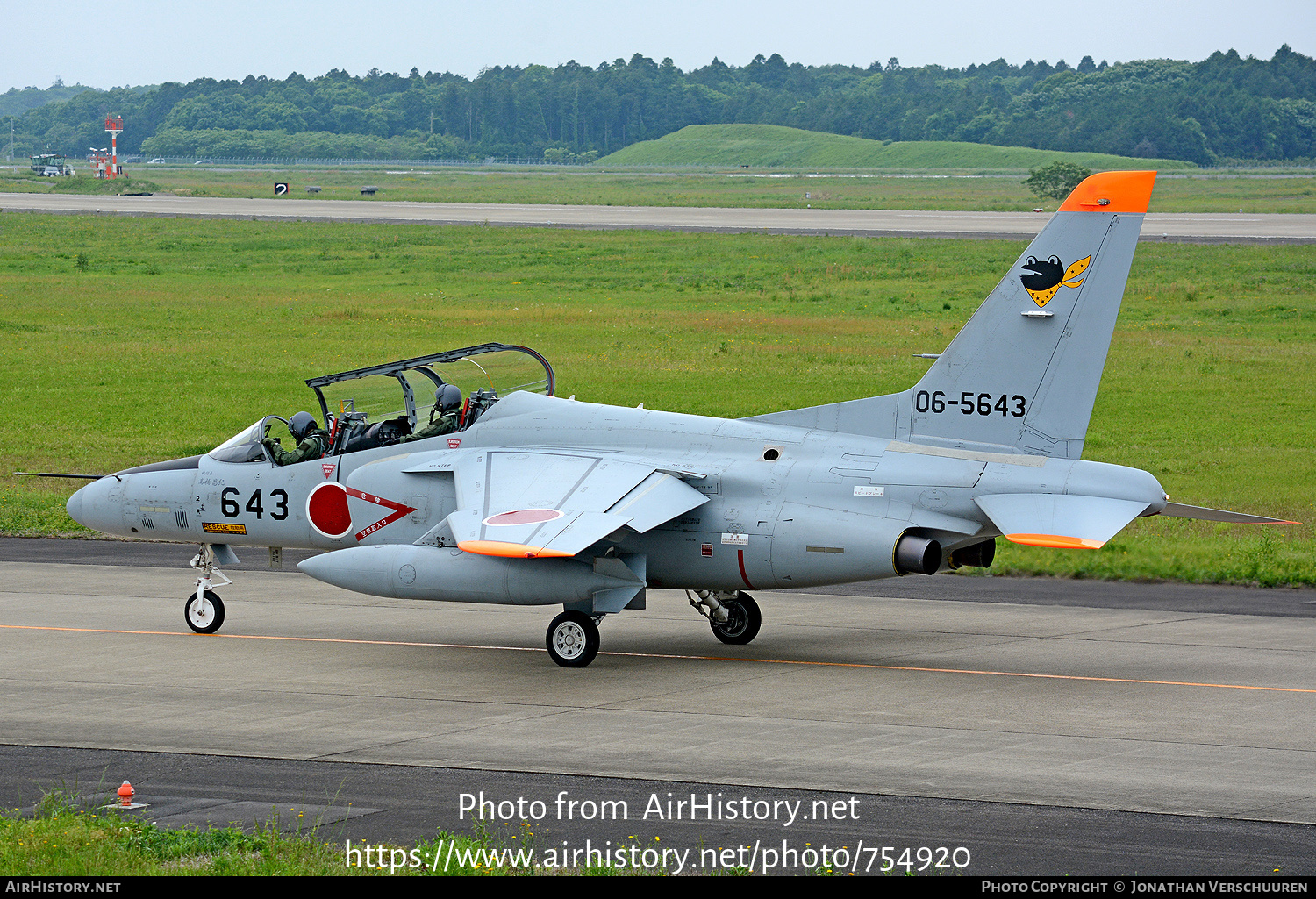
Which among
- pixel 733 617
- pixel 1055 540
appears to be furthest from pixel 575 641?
pixel 1055 540

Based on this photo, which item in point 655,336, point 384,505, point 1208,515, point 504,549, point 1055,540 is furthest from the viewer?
point 655,336

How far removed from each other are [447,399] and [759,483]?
4.06m

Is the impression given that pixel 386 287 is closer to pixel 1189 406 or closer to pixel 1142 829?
pixel 1189 406

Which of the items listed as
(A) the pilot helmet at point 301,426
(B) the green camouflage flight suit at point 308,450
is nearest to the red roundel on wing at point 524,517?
(B) the green camouflage flight suit at point 308,450

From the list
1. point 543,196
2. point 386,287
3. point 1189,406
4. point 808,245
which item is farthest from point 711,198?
point 1189,406

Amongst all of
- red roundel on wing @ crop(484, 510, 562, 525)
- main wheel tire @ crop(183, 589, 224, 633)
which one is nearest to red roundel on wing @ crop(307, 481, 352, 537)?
main wheel tire @ crop(183, 589, 224, 633)

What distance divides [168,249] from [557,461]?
65.0 m

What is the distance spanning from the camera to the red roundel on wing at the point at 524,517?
16.0m

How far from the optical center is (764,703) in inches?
588

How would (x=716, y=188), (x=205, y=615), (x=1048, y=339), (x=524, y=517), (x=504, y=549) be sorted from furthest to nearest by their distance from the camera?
(x=716, y=188), (x=205, y=615), (x=524, y=517), (x=1048, y=339), (x=504, y=549)

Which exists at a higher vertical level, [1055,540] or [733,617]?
[1055,540]

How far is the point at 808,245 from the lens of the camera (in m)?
74.9

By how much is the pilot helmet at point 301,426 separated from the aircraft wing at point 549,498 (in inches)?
67.6

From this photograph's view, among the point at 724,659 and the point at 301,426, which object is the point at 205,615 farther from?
the point at 724,659
